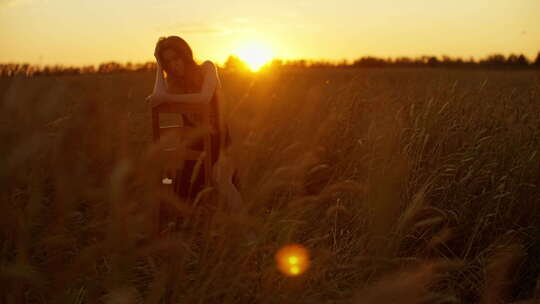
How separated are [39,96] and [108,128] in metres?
0.17

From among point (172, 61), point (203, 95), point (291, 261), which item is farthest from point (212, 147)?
point (291, 261)

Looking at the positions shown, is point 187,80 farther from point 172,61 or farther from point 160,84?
point 160,84

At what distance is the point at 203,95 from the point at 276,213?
46.3 inches

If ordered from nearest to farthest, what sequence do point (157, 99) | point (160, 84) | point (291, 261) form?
point (291, 261) → point (157, 99) → point (160, 84)

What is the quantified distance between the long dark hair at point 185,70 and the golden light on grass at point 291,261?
1495 mm

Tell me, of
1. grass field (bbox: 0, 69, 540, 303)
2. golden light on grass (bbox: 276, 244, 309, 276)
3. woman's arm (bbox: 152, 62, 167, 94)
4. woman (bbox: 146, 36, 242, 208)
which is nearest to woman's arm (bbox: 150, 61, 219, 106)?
woman (bbox: 146, 36, 242, 208)

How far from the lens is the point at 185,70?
3346 mm

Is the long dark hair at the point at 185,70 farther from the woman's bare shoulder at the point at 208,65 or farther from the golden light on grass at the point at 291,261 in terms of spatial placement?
the golden light on grass at the point at 291,261

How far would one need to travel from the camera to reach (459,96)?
430cm

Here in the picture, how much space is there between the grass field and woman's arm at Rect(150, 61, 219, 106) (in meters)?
0.36

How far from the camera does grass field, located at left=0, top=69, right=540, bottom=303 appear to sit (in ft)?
3.53

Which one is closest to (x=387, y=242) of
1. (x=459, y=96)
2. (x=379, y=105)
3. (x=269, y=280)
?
(x=269, y=280)

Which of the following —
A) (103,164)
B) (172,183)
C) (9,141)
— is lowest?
(172,183)

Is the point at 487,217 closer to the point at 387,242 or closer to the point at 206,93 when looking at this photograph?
the point at 387,242
